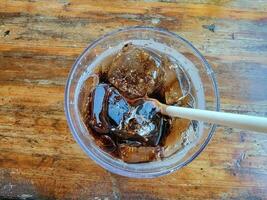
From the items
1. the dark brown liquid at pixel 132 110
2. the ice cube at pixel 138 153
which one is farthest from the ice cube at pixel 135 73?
the ice cube at pixel 138 153

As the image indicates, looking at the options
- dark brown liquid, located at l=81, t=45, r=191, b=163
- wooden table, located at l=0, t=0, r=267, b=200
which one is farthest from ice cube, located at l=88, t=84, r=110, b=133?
wooden table, located at l=0, t=0, r=267, b=200

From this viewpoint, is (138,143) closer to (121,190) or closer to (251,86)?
(121,190)

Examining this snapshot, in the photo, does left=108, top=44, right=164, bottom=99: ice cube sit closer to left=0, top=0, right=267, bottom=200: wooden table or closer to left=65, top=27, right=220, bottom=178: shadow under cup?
left=65, top=27, right=220, bottom=178: shadow under cup

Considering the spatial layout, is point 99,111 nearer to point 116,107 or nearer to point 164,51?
point 116,107

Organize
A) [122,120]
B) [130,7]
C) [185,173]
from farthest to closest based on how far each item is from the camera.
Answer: [130,7]
[185,173]
[122,120]

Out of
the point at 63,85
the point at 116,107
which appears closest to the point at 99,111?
the point at 116,107

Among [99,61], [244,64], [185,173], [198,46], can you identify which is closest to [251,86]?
[244,64]
